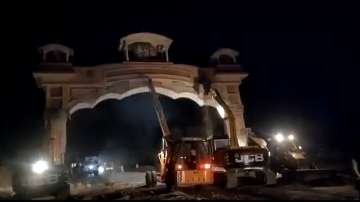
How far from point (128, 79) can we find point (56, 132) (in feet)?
19.9

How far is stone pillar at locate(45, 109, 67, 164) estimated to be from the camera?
26.8m

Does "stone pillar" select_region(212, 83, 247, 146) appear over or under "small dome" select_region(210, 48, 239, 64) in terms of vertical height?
under

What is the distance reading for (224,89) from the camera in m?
30.8

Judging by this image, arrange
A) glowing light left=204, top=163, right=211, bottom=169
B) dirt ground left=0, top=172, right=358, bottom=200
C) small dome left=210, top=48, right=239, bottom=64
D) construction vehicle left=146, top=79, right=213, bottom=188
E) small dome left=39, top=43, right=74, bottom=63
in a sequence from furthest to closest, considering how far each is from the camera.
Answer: small dome left=210, top=48, right=239, bottom=64 < small dome left=39, top=43, right=74, bottom=63 < glowing light left=204, top=163, right=211, bottom=169 < construction vehicle left=146, top=79, right=213, bottom=188 < dirt ground left=0, top=172, right=358, bottom=200

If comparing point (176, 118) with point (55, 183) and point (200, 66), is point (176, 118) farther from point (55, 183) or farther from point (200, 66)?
point (55, 183)

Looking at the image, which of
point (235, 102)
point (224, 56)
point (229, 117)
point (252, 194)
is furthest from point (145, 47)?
point (252, 194)

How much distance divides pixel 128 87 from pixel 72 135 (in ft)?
74.1

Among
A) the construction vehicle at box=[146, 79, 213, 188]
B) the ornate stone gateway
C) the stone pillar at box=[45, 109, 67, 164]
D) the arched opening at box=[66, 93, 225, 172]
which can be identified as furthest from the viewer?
the arched opening at box=[66, 93, 225, 172]

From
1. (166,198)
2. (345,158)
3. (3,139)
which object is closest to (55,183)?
(166,198)

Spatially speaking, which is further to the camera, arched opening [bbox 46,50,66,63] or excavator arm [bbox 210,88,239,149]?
arched opening [bbox 46,50,66,63]

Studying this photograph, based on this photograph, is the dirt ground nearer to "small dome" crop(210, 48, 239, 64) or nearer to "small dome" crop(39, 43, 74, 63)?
"small dome" crop(39, 43, 74, 63)

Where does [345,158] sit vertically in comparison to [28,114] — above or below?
below

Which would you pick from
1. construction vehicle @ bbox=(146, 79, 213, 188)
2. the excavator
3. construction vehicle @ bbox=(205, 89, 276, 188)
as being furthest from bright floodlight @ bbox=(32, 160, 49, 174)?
construction vehicle @ bbox=(205, 89, 276, 188)

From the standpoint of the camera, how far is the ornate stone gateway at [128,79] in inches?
1087
